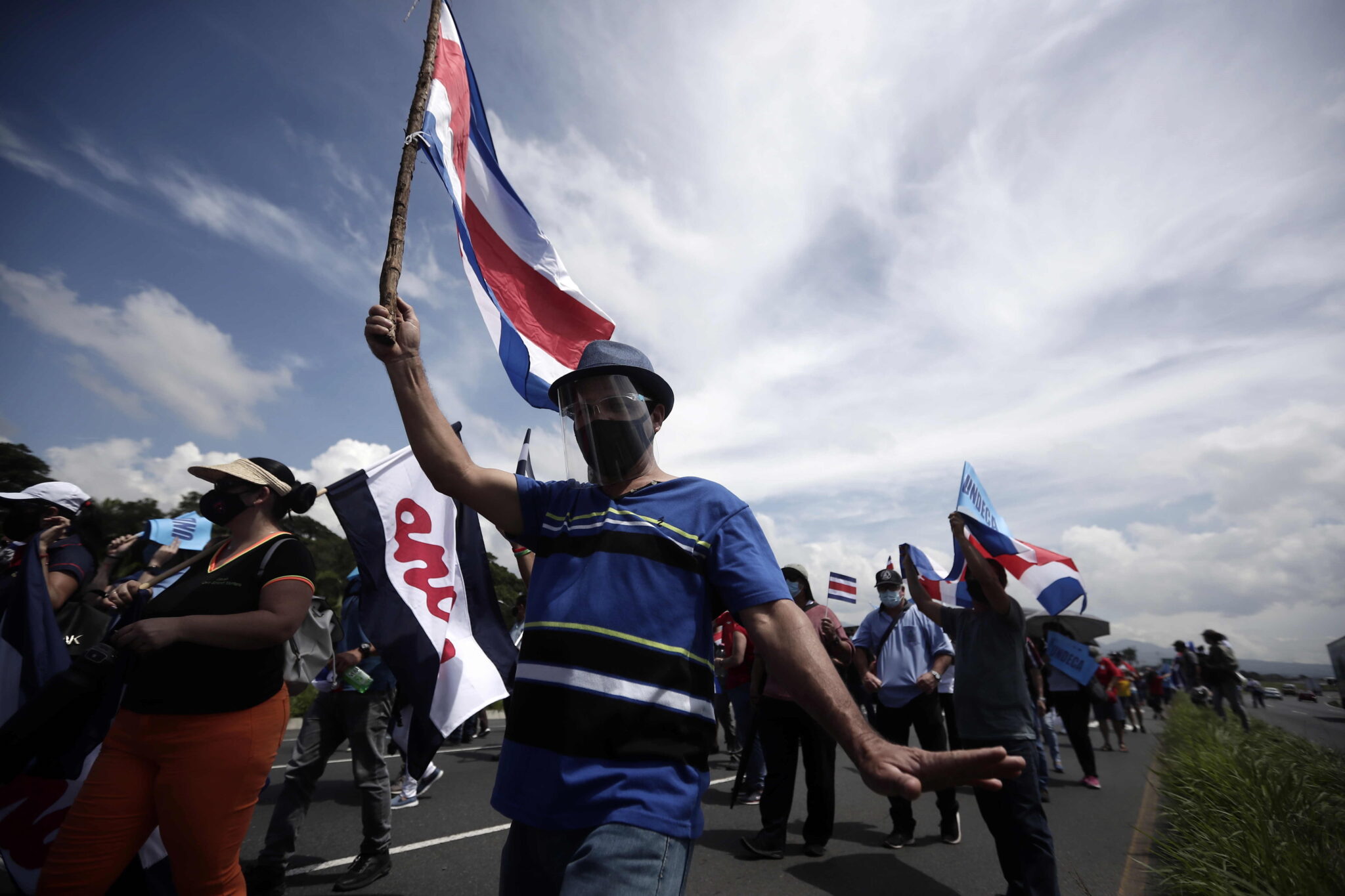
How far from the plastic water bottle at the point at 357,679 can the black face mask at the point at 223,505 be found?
179cm

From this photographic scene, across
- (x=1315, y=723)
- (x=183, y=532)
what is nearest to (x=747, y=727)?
(x=183, y=532)

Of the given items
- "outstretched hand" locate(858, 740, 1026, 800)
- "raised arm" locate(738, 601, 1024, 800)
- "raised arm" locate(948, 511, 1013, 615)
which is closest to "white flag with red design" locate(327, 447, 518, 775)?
"raised arm" locate(738, 601, 1024, 800)

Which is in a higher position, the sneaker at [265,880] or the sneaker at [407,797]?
the sneaker at [407,797]

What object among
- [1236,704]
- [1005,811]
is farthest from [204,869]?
[1236,704]

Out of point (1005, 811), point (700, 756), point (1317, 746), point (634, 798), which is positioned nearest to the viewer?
point (634, 798)

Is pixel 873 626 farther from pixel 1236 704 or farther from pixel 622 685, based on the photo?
pixel 1236 704

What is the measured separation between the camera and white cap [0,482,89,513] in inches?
151

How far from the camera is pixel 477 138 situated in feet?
13.3

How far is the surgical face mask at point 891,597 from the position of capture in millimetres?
6219

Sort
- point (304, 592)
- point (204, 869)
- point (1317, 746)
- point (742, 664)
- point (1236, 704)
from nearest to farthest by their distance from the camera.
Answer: point (204, 869), point (304, 592), point (742, 664), point (1317, 746), point (1236, 704)

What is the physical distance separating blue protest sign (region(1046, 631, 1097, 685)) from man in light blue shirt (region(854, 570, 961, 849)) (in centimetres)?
197

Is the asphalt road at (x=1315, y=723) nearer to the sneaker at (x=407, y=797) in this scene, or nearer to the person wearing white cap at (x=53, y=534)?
the sneaker at (x=407, y=797)

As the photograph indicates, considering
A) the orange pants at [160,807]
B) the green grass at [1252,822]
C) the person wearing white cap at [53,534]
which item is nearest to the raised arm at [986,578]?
the green grass at [1252,822]

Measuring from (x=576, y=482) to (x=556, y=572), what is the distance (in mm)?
374
